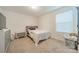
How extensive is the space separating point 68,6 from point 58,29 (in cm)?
48

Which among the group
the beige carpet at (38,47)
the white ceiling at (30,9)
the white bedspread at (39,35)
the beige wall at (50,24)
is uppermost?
the white ceiling at (30,9)

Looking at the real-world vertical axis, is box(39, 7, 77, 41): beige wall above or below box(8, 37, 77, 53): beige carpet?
above

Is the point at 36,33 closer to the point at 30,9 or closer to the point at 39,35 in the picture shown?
the point at 39,35

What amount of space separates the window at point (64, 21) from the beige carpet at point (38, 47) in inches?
11.1

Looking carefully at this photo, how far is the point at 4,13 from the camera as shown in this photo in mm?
1524

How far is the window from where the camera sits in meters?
1.53

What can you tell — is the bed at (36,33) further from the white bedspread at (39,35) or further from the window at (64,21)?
the window at (64,21)

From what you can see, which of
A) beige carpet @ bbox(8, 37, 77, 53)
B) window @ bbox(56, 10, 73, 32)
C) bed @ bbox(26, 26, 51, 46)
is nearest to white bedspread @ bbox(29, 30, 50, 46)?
bed @ bbox(26, 26, 51, 46)

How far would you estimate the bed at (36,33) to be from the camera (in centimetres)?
166

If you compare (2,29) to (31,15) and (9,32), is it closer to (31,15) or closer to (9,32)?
(9,32)

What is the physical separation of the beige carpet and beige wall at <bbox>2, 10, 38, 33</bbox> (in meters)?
0.25

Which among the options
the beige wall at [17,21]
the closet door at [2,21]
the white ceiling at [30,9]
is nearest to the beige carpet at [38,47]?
the beige wall at [17,21]

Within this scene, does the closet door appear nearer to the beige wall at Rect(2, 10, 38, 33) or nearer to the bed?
the beige wall at Rect(2, 10, 38, 33)

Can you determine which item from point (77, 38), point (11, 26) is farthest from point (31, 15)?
point (77, 38)
